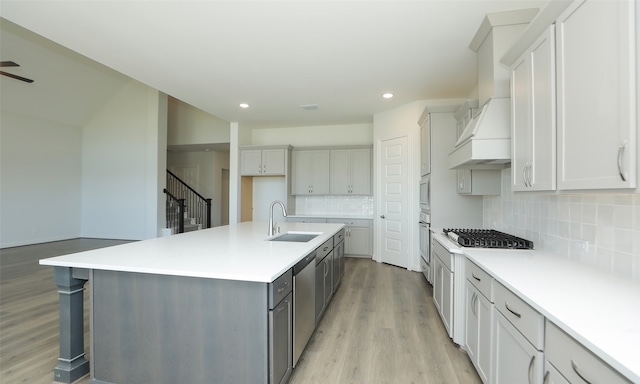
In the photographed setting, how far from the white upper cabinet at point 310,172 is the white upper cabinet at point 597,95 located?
15.2 feet

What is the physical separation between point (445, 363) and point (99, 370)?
2.41m

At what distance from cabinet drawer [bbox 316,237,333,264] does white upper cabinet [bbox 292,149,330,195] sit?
2.87 m

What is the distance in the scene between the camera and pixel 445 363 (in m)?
2.19

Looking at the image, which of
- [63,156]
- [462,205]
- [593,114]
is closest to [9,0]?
[593,114]

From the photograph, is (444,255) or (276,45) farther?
(276,45)

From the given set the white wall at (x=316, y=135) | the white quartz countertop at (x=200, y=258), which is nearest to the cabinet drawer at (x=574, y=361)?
the white quartz countertop at (x=200, y=258)

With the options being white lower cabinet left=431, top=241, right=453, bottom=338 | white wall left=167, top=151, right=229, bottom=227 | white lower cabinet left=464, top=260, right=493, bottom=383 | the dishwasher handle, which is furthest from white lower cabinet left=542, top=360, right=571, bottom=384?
white wall left=167, top=151, right=229, bottom=227

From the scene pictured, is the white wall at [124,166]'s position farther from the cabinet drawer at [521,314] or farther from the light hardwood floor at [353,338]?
the cabinet drawer at [521,314]

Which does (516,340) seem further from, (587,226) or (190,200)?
(190,200)

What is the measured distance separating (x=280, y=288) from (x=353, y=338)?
1247 mm

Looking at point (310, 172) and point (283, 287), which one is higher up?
point (310, 172)

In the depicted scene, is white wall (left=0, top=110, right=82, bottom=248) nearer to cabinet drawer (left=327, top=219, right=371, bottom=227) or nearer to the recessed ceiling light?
the recessed ceiling light

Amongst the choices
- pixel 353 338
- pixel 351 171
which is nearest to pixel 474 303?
pixel 353 338

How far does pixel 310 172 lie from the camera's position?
6.13 m
